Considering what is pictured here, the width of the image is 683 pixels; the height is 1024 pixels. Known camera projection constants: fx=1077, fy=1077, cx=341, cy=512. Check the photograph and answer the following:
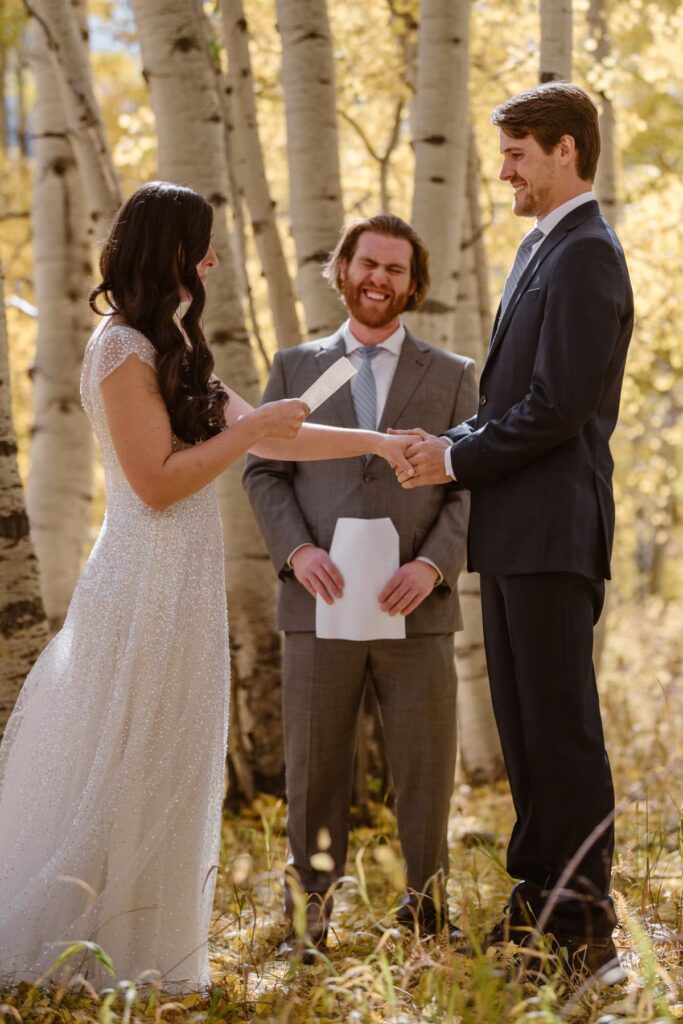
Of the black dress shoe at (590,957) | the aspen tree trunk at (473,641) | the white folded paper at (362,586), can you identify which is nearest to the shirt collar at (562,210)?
the white folded paper at (362,586)

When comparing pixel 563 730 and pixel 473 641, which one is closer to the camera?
pixel 563 730

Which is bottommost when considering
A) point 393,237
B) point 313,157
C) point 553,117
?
point 393,237

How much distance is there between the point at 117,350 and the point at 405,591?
3.68 ft

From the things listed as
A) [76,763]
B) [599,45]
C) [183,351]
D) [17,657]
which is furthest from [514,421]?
[599,45]

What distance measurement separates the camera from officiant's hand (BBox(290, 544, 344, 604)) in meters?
3.19

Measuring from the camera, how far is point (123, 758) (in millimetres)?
2652

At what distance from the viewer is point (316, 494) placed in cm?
338

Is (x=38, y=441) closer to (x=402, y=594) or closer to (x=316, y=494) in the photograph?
(x=316, y=494)

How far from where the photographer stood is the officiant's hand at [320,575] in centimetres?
319

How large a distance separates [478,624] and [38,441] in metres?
2.56

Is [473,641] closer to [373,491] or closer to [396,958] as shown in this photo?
[373,491]

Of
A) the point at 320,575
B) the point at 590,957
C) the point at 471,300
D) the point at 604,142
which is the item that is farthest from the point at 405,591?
the point at 604,142

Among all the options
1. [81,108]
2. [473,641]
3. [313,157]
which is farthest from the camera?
[473,641]

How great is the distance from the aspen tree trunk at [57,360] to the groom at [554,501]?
11.4 feet
